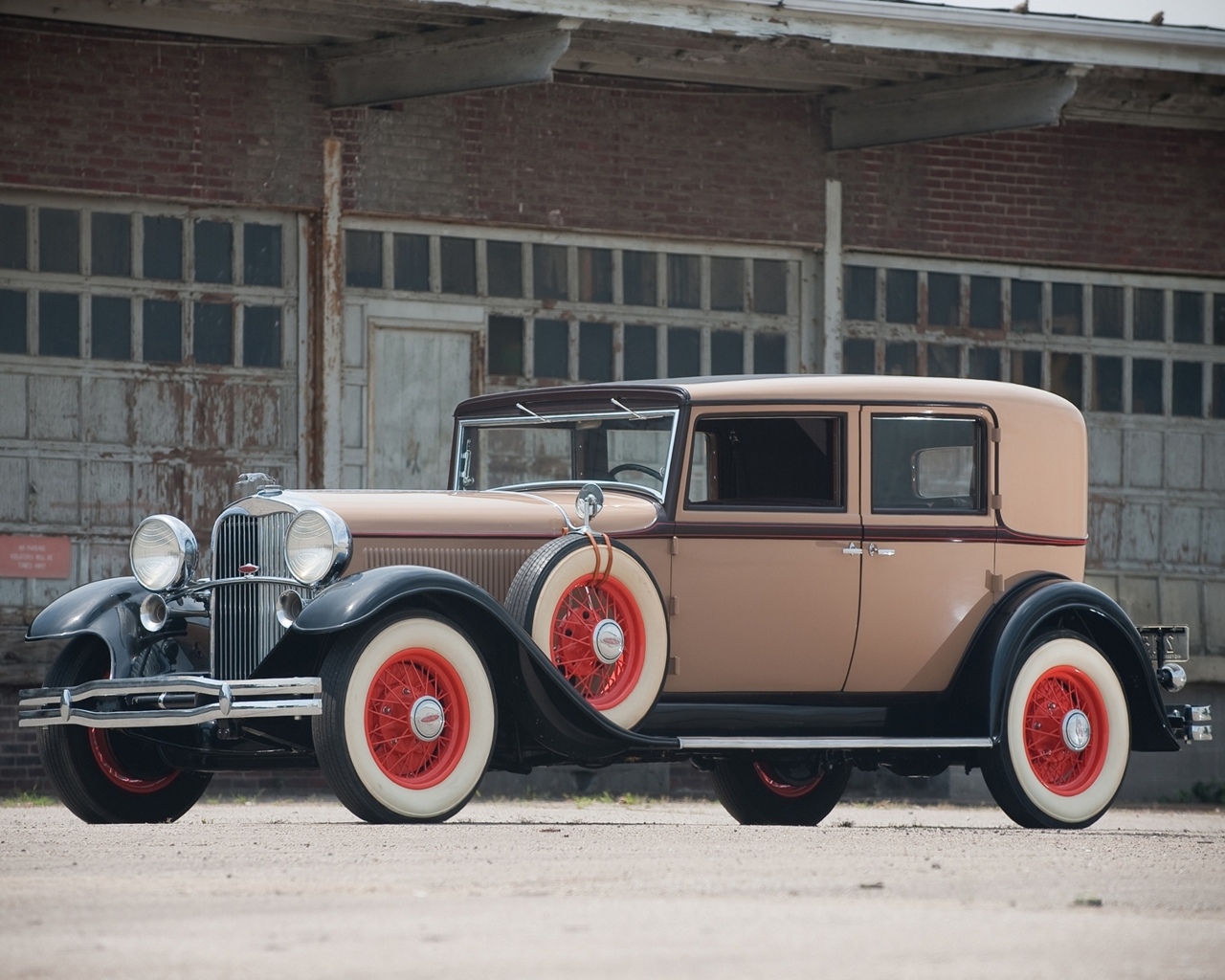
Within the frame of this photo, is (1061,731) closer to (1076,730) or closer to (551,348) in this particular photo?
(1076,730)

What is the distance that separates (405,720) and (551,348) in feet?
20.2

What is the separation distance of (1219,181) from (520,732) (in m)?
8.99

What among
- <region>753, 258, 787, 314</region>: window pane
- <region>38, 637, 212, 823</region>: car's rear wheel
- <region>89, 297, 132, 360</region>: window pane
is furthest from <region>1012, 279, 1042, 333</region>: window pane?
<region>38, 637, 212, 823</region>: car's rear wheel

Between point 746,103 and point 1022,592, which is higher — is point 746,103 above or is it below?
above

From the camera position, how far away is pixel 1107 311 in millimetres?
14188

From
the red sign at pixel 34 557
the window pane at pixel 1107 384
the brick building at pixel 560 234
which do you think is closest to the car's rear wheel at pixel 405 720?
the brick building at pixel 560 234

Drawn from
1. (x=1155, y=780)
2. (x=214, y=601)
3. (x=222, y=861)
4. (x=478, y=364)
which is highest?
(x=478, y=364)

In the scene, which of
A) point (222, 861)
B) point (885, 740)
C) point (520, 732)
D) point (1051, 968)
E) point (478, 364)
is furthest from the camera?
point (478, 364)

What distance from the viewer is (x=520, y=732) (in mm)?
7305

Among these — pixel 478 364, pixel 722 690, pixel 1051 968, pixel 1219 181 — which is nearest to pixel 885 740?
pixel 722 690

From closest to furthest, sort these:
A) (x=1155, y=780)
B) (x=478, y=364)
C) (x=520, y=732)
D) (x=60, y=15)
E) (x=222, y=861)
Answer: (x=222, y=861) < (x=520, y=732) < (x=60, y=15) < (x=478, y=364) < (x=1155, y=780)

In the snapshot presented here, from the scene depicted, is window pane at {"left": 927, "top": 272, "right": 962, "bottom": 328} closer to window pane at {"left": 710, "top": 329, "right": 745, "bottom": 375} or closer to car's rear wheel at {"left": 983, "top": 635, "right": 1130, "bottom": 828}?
window pane at {"left": 710, "top": 329, "right": 745, "bottom": 375}

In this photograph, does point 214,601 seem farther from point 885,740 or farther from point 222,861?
point 885,740

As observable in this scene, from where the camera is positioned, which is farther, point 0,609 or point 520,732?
point 0,609
